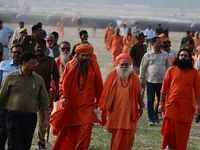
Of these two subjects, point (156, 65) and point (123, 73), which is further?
point (156, 65)

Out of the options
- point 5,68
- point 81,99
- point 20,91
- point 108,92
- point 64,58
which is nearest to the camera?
point 20,91

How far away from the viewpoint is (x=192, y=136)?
8.62 metres

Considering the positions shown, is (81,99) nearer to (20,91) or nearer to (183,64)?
(20,91)

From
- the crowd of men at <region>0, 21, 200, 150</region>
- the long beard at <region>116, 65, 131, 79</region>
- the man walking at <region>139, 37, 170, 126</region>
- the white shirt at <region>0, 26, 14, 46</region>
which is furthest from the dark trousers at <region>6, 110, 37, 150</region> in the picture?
the white shirt at <region>0, 26, 14, 46</region>

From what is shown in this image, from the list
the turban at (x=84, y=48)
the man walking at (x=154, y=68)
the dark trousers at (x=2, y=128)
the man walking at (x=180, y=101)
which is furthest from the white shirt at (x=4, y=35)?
the dark trousers at (x=2, y=128)

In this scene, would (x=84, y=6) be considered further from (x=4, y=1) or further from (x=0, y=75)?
(x=0, y=75)

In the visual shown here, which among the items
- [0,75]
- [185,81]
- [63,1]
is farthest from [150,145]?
[63,1]

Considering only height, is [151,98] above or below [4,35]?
below

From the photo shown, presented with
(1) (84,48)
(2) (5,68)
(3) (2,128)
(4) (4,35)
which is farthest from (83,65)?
(4) (4,35)

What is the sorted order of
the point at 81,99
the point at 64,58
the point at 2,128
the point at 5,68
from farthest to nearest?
the point at 64,58 < the point at 81,99 < the point at 5,68 < the point at 2,128

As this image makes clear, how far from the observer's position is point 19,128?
538cm

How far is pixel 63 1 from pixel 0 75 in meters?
156

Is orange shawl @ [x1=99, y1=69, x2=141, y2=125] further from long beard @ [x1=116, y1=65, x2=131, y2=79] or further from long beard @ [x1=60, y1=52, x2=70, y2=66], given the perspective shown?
long beard @ [x1=60, y1=52, x2=70, y2=66]

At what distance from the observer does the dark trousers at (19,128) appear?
5.33 meters
